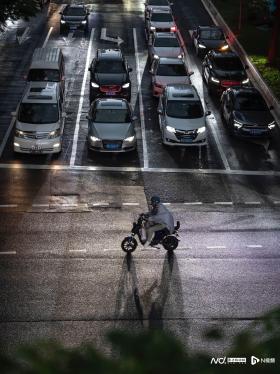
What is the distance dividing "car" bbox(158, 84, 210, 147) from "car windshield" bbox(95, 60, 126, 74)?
13.0ft

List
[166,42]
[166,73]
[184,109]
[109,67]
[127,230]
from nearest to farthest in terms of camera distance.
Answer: [127,230], [184,109], [166,73], [109,67], [166,42]

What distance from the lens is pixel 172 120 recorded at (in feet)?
85.4

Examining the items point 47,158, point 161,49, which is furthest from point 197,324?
point 161,49

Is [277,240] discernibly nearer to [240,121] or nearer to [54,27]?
[240,121]

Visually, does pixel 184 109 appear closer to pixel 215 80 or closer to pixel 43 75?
pixel 215 80

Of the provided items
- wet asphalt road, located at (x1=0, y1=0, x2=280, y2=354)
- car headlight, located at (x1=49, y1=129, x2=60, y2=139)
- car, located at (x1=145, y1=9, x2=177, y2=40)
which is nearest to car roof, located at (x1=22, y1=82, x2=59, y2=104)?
car headlight, located at (x1=49, y1=129, x2=60, y2=139)

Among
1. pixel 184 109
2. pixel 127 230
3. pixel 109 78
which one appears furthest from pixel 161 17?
pixel 127 230

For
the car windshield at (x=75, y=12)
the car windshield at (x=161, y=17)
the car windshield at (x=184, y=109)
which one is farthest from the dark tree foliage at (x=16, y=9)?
the car windshield at (x=161, y=17)

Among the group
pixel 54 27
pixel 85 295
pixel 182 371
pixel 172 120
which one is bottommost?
pixel 54 27

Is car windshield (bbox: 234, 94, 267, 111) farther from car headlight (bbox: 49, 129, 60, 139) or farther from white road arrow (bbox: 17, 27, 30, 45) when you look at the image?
white road arrow (bbox: 17, 27, 30, 45)

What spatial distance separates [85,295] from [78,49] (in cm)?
2533

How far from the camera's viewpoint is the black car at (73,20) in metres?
41.6

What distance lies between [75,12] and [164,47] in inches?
359

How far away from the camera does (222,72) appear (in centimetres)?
3184
